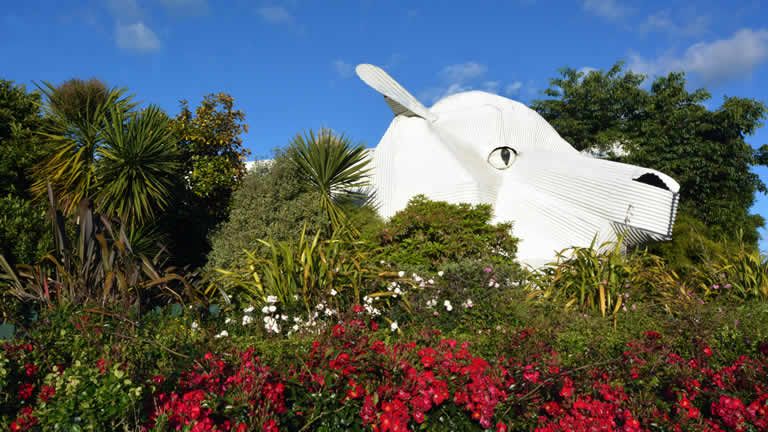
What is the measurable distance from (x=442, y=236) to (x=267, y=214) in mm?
3117

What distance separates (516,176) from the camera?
913cm

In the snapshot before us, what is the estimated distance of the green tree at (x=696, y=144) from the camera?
12.7m

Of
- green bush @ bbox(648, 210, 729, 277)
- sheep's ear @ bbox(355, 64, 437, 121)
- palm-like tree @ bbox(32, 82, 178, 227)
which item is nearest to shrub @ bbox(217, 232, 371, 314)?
palm-like tree @ bbox(32, 82, 178, 227)

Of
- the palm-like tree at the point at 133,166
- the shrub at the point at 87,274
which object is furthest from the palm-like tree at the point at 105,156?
the shrub at the point at 87,274

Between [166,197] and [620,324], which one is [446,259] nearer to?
[620,324]

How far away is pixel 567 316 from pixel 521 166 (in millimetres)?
4765

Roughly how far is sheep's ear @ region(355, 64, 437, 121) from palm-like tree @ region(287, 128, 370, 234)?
1.35m

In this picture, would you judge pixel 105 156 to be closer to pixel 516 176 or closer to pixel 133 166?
pixel 133 166

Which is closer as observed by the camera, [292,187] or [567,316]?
[567,316]

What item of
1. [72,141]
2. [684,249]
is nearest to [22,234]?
[72,141]

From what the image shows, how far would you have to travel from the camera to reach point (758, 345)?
385cm

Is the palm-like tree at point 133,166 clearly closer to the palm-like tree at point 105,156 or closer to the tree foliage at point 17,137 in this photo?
the palm-like tree at point 105,156

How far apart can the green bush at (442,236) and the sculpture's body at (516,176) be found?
480mm

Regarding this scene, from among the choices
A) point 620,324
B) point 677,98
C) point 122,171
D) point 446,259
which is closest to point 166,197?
point 122,171
